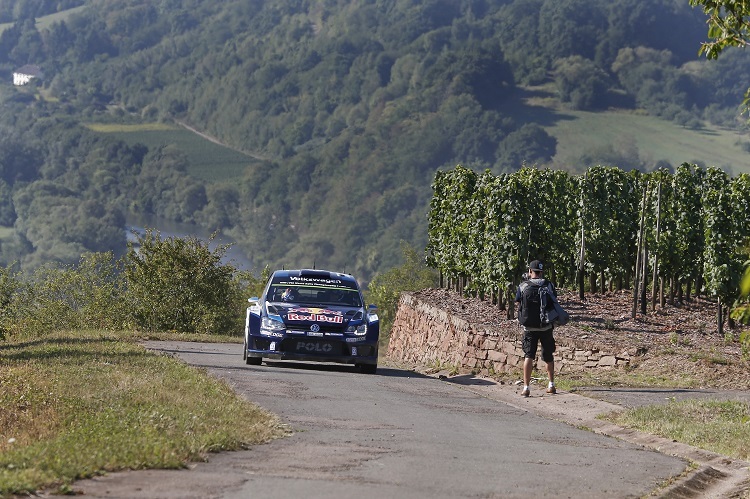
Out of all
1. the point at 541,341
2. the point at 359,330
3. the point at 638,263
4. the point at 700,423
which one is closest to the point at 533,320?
the point at 541,341

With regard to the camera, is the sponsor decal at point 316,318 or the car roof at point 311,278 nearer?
the sponsor decal at point 316,318

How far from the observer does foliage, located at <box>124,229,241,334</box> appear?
43.4m

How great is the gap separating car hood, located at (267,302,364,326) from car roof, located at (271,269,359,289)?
0.95 metres

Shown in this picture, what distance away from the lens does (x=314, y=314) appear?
20.3 meters

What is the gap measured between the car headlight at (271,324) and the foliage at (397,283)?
9232 centimetres

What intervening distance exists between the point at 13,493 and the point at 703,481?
18.9 feet

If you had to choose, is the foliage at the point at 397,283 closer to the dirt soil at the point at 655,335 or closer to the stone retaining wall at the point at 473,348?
the stone retaining wall at the point at 473,348

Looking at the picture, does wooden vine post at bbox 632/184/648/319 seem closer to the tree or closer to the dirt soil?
the dirt soil

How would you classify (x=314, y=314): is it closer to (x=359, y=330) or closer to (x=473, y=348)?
(x=359, y=330)

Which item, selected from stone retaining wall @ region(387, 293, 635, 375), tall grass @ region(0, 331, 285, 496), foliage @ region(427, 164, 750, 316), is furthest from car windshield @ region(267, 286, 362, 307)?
foliage @ region(427, 164, 750, 316)

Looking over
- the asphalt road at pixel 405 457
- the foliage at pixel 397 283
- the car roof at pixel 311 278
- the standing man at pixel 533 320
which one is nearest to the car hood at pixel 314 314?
the car roof at pixel 311 278

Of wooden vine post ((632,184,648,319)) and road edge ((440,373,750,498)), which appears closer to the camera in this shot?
road edge ((440,373,750,498))

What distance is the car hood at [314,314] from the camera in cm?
2020

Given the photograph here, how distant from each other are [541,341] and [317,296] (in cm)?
521
